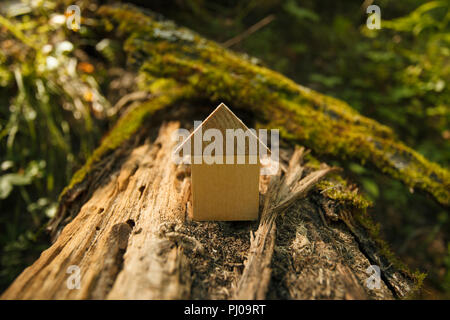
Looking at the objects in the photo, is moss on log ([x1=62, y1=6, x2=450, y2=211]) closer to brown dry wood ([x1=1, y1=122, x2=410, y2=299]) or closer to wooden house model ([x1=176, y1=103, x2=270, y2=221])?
brown dry wood ([x1=1, y1=122, x2=410, y2=299])

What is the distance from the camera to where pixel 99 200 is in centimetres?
222

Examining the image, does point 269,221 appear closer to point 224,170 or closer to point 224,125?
point 224,170

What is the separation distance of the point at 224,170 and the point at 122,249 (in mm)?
774

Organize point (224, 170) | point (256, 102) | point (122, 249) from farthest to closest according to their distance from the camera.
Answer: point (256, 102) < point (224, 170) < point (122, 249)

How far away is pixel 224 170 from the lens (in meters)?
1.92

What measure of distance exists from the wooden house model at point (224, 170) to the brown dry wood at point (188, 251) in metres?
0.11

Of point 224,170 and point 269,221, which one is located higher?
point 224,170

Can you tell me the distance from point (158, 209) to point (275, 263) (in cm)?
84

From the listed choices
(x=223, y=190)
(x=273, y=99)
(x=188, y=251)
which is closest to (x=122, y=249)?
(x=188, y=251)

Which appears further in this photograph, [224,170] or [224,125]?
[224,170]

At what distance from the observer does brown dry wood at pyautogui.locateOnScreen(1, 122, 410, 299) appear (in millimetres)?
1483

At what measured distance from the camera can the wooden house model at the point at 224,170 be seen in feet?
5.80

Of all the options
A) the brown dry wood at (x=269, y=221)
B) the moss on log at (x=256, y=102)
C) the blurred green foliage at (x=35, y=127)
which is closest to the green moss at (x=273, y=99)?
the moss on log at (x=256, y=102)

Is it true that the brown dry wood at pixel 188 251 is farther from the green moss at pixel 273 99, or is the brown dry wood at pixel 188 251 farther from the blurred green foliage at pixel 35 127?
the blurred green foliage at pixel 35 127
